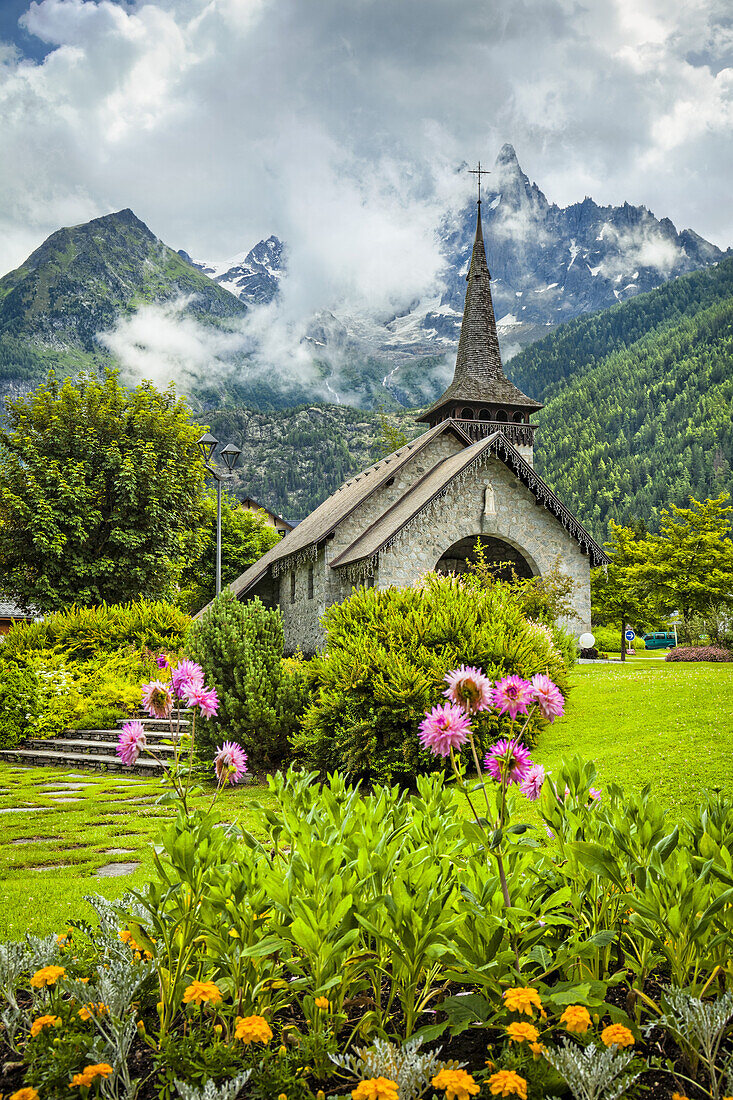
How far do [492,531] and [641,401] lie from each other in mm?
102930

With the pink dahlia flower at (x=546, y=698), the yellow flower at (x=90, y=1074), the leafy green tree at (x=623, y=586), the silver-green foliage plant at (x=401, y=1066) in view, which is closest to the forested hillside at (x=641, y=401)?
the leafy green tree at (x=623, y=586)

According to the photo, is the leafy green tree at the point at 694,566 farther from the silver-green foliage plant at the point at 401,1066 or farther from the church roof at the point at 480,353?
the silver-green foliage plant at the point at 401,1066

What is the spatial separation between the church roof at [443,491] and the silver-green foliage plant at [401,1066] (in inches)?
596

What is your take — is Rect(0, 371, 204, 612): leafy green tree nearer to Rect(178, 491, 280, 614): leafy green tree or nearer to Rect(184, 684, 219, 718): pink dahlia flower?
Rect(178, 491, 280, 614): leafy green tree

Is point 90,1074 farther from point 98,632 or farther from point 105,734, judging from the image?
point 98,632

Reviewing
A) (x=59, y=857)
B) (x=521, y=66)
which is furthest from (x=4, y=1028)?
(x=521, y=66)

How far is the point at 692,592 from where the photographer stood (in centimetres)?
2789

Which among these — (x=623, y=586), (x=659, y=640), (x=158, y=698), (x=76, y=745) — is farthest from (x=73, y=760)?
(x=659, y=640)

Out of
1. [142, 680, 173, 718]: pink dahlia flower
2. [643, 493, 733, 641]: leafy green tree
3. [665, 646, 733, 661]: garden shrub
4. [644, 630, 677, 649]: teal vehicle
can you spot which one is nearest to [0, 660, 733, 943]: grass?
[142, 680, 173, 718]: pink dahlia flower

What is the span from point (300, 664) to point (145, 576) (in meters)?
12.6

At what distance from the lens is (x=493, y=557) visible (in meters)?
21.2

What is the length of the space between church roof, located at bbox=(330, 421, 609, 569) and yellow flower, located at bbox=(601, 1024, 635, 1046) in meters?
15.1

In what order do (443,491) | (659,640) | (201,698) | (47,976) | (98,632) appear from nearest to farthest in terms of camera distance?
(47,976) → (201,698) → (443,491) → (98,632) → (659,640)

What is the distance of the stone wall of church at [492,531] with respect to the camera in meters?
18.2
